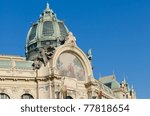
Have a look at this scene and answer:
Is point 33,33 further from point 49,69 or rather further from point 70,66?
point 49,69

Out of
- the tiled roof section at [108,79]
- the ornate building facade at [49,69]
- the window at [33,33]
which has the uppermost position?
the window at [33,33]

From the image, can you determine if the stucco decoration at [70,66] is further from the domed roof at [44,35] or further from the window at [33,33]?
the window at [33,33]

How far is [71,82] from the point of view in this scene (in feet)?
184

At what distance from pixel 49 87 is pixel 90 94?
311 inches

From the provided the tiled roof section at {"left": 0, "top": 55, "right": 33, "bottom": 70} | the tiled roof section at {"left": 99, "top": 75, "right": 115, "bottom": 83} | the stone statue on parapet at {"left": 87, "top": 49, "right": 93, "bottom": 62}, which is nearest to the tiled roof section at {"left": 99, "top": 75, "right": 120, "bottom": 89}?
the tiled roof section at {"left": 99, "top": 75, "right": 115, "bottom": 83}

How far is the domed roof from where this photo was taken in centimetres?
6219

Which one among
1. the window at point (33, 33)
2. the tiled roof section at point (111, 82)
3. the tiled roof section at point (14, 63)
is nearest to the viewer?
the tiled roof section at point (14, 63)

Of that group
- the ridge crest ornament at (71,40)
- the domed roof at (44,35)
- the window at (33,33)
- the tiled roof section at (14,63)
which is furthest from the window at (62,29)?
the tiled roof section at (14,63)

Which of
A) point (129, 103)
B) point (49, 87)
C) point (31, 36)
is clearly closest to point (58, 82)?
point (49, 87)

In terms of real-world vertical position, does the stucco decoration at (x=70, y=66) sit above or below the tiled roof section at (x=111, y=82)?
below

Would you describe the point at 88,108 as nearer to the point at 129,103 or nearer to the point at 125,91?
the point at 129,103

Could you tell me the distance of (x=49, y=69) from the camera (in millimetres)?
54188

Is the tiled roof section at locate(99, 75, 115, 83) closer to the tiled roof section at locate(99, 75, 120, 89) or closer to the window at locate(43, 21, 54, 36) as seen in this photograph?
the tiled roof section at locate(99, 75, 120, 89)

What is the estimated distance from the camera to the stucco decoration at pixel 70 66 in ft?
185
